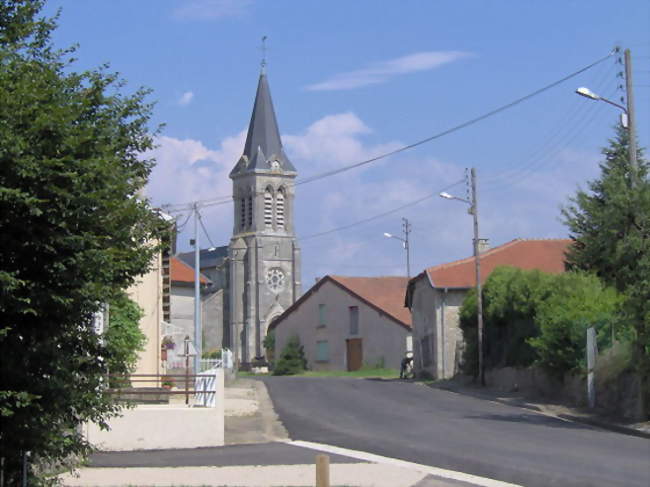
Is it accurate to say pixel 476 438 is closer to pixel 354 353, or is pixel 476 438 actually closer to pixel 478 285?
pixel 478 285

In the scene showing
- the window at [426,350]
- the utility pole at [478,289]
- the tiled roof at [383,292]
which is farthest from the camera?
the tiled roof at [383,292]

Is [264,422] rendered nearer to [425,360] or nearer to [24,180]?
[24,180]

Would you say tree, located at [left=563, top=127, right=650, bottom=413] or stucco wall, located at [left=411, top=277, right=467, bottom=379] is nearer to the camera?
tree, located at [left=563, top=127, right=650, bottom=413]

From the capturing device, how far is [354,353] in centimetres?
6681

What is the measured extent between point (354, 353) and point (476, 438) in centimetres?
4843

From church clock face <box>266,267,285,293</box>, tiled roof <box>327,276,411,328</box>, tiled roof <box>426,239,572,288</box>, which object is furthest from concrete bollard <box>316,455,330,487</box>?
church clock face <box>266,267,285,293</box>

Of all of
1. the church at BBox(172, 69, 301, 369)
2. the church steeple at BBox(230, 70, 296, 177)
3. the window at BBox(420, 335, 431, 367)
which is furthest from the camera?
the church steeple at BBox(230, 70, 296, 177)

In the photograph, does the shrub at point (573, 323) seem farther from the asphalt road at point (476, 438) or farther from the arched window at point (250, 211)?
the arched window at point (250, 211)

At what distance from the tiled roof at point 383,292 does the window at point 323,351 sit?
4.54 m

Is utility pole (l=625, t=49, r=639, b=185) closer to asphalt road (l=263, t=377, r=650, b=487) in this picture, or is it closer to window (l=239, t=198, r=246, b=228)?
asphalt road (l=263, t=377, r=650, b=487)

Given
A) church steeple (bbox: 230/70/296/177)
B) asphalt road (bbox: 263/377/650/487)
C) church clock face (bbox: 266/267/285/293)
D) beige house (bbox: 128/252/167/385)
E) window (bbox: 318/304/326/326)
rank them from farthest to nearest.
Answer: church steeple (bbox: 230/70/296/177)
church clock face (bbox: 266/267/285/293)
window (bbox: 318/304/326/326)
beige house (bbox: 128/252/167/385)
asphalt road (bbox: 263/377/650/487)

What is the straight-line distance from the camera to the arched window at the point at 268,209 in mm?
115188

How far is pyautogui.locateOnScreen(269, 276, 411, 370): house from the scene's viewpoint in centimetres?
6297

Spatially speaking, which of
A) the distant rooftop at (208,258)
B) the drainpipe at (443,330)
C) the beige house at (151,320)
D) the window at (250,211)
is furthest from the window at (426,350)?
the distant rooftop at (208,258)
